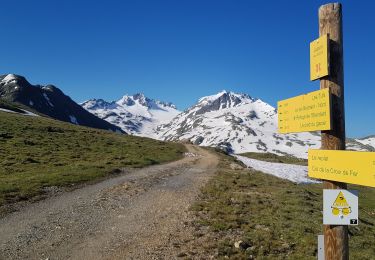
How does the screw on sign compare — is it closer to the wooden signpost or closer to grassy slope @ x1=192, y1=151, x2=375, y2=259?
the wooden signpost

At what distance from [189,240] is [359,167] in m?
10.3

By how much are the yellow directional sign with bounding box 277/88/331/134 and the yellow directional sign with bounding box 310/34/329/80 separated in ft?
1.39

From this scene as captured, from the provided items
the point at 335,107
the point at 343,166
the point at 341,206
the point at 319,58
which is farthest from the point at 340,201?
the point at 319,58

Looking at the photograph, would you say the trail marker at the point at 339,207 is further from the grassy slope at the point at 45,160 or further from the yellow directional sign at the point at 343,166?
the grassy slope at the point at 45,160

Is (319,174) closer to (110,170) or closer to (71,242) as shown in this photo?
(71,242)

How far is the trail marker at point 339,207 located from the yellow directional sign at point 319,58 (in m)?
2.32

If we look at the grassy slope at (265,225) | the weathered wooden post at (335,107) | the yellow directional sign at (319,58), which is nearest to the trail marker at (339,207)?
the weathered wooden post at (335,107)


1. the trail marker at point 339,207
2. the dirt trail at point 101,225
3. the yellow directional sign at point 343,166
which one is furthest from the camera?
the dirt trail at point 101,225

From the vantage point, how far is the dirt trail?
566 inches

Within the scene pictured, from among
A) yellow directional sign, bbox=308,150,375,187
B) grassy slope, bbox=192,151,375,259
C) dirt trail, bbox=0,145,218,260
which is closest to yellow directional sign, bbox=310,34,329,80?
yellow directional sign, bbox=308,150,375,187

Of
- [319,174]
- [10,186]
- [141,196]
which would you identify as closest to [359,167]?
[319,174]

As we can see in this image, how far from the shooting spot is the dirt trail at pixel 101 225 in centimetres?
1437

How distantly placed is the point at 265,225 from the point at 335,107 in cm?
1207

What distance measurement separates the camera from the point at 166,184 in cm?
3145
